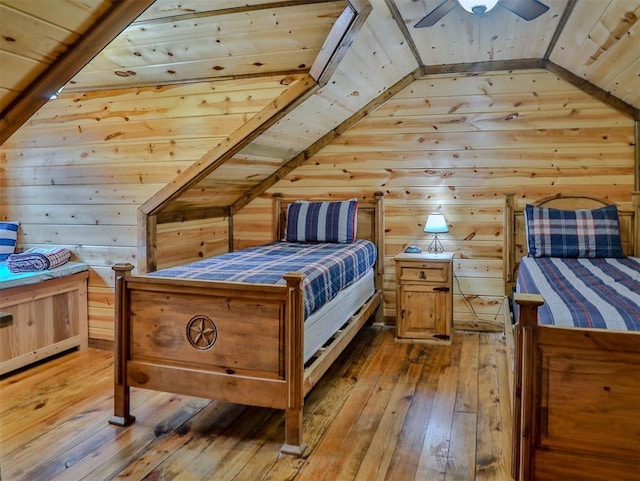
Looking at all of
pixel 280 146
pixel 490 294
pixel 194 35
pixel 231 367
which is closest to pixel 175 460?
pixel 231 367

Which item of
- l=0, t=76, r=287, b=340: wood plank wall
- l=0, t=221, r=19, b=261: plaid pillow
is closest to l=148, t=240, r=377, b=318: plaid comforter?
l=0, t=76, r=287, b=340: wood plank wall

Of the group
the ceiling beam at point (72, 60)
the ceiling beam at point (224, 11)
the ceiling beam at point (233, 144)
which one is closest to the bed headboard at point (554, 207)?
the ceiling beam at point (233, 144)

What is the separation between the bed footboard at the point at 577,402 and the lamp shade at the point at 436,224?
2.28m

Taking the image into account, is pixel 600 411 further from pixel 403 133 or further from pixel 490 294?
pixel 403 133

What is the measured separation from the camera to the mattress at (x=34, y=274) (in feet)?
9.89

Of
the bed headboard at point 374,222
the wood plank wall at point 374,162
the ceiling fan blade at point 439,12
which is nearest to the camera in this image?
the ceiling fan blade at point 439,12

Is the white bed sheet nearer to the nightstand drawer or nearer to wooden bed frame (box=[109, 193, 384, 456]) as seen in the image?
wooden bed frame (box=[109, 193, 384, 456])

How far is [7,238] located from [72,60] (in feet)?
8.19

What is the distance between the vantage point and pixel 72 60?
5.74ft

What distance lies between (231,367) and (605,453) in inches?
58.4

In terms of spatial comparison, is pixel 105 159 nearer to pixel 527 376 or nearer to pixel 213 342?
pixel 213 342

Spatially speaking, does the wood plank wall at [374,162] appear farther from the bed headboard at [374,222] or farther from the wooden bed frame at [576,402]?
the wooden bed frame at [576,402]

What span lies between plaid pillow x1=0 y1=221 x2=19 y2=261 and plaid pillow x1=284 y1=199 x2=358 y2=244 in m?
2.08

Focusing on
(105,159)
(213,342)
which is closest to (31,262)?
(105,159)
